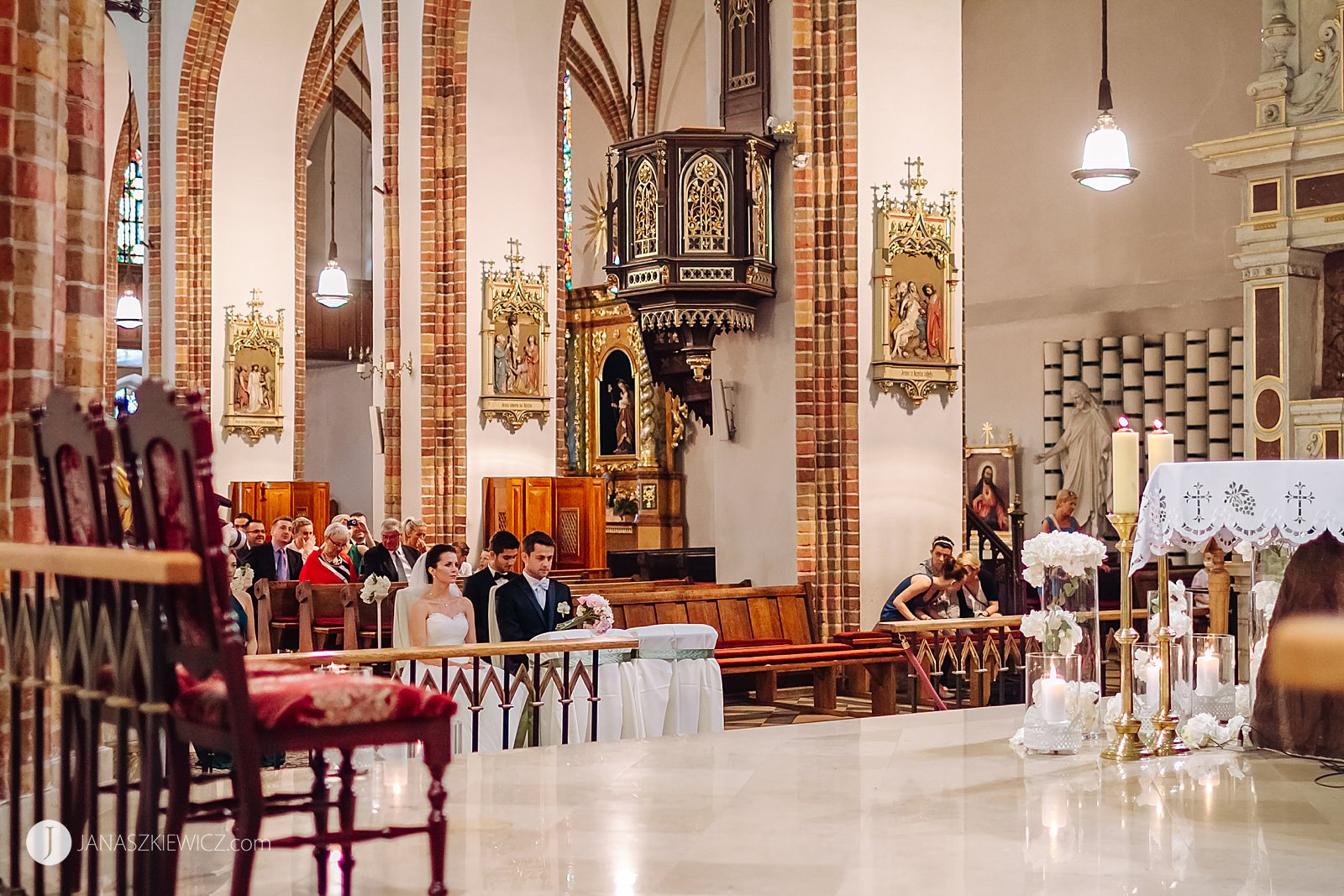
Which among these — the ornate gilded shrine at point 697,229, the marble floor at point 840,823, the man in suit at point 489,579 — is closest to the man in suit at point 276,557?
the ornate gilded shrine at point 697,229

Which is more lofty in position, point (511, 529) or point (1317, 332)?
point (1317, 332)

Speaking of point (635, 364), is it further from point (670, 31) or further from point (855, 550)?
point (855, 550)

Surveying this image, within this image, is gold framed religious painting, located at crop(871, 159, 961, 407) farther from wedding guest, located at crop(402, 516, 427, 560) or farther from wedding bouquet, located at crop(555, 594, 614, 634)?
wedding guest, located at crop(402, 516, 427, 560)

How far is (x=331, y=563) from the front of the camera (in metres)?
11.8

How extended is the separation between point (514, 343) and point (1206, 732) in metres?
10.4

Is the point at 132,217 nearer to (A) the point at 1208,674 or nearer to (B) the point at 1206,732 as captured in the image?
(A) the point at 1208,674

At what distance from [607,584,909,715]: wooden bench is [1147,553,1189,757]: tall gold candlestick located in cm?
328

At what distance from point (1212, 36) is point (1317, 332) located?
231 inches

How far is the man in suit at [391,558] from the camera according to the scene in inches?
444

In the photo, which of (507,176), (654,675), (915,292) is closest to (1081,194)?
(507,176)

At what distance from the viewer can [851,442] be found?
11391mm

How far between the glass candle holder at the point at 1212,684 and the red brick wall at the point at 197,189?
47.9 feet

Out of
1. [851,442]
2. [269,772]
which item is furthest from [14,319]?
[851,442]

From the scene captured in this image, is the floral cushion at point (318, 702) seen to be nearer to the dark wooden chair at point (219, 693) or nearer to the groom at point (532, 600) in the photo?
the dark wooden chair at point (219, 693)
